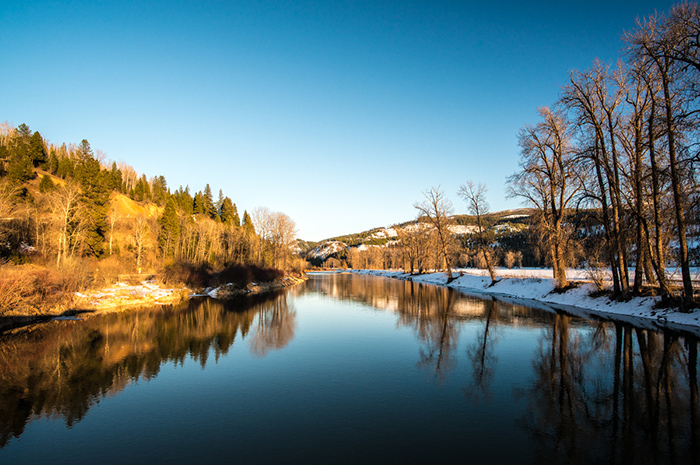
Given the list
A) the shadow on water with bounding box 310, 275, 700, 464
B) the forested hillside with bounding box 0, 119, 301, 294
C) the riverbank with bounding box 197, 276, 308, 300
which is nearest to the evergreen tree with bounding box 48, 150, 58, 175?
the forested hillside with bounding box 0, 119, 301, 294

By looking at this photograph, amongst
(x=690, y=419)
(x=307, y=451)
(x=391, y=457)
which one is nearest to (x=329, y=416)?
(x=307, y=451)

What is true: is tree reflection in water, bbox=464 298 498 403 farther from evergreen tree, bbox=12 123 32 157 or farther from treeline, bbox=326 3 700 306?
evergreen tree, bbox=12 123 32 157

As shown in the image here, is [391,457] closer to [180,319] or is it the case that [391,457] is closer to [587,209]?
[180,319]

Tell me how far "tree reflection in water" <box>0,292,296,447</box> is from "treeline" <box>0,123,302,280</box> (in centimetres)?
1349

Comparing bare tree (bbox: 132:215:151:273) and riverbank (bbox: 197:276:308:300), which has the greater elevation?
bare tree (bbox: 132:215:151:273)

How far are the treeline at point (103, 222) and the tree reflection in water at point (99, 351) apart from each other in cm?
1349

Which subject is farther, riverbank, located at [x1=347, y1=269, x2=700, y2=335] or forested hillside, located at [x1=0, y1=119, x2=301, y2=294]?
forested hillside, located at [x1=0, y1=119, x2=301, y2=294]

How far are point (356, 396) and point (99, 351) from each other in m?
11.2

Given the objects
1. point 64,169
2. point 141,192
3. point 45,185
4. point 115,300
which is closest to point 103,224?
point 45,185

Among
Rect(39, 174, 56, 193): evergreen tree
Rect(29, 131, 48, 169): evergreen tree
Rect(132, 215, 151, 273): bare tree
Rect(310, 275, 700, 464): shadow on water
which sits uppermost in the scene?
Rect(29, 131, 48, 169): evergreen tree

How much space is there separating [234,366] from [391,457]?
729cm

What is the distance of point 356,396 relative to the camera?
322 inches

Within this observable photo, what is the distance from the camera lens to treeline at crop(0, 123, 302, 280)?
1401 inches

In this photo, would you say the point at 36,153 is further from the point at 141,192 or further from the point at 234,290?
the point at 234,290
